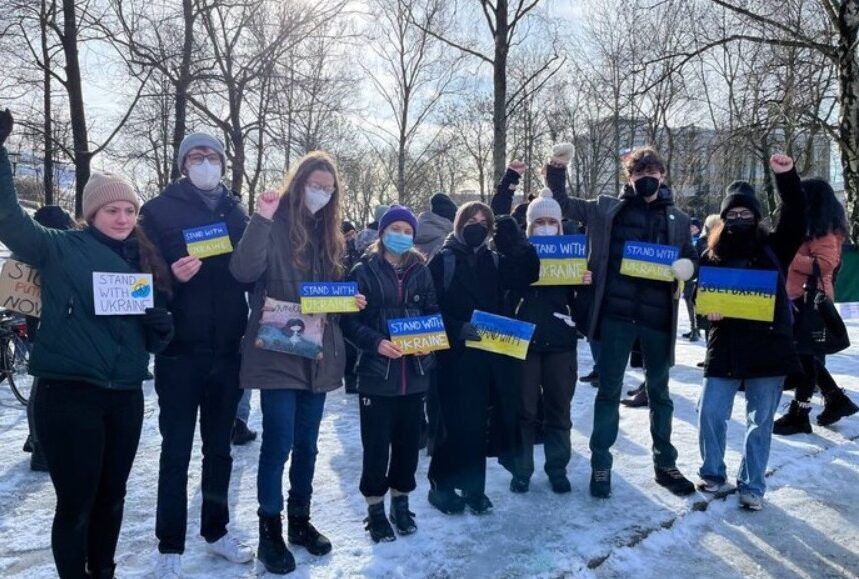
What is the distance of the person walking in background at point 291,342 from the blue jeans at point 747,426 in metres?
2.58

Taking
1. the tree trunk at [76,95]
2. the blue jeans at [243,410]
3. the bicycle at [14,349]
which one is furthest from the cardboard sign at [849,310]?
the tree trunk at [76,95]

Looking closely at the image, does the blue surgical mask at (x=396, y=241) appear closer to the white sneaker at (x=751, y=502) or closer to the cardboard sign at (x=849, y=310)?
the white sneaker at (x=751, y=502)

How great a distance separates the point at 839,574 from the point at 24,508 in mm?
5102

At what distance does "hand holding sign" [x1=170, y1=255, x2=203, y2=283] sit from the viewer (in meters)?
3.04

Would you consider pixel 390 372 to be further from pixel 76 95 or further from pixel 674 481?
pixel 76 95

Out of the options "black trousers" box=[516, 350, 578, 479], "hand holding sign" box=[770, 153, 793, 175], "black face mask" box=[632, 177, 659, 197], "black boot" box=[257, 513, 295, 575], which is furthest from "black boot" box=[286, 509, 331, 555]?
"hand holding sign" box=[770, 153, 793, 175]

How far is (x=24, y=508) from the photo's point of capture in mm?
4078

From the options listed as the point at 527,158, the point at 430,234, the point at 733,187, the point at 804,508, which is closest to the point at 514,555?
the point at 804,508

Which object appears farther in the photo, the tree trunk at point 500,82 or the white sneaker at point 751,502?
the tree trunk at point 500,82

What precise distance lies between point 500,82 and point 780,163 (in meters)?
7.67

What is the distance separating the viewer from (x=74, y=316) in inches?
105

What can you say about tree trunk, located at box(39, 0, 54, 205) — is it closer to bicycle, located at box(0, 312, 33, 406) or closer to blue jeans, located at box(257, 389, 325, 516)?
bicycle, located at box(0, 312, 33, 406)

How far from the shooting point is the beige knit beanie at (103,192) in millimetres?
A: 2846

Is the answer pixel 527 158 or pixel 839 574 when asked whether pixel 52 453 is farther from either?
pixel 527 158
